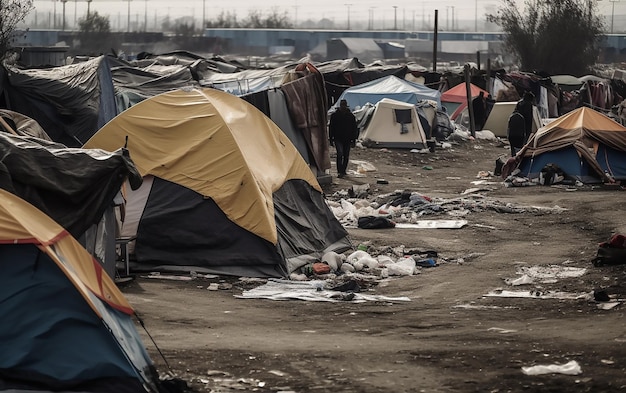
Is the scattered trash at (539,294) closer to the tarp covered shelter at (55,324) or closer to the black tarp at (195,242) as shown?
the black tarp at (195,242)

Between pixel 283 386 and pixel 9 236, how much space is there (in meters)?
2.10

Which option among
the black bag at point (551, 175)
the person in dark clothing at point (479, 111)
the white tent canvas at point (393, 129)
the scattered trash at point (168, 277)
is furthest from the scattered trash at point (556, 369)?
the person in dark clothing at point (479, 111)

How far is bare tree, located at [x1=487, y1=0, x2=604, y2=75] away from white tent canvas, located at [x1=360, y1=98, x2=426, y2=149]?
40614mm

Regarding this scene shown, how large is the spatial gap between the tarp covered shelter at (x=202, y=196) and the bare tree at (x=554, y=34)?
2276 inches

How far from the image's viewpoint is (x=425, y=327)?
10.3 meters

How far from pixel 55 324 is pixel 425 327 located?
12.4 feet

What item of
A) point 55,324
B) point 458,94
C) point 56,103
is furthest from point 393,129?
point 55,324

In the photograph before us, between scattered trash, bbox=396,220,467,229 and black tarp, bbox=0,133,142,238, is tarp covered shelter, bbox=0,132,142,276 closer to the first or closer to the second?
black tarp, bbox=0,133,142,238

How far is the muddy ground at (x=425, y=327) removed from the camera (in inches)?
318

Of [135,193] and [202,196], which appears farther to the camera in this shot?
[135,193]

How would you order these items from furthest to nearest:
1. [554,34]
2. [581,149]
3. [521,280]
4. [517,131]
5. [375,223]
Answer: [554,34]
[517,131]
[581,149]
[375,223]
[521,280]

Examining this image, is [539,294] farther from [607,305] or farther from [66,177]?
[66,177]

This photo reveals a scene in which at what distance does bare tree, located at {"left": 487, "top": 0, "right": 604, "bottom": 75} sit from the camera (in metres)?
70.6

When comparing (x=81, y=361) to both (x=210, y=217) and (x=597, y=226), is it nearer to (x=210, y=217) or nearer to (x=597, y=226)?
(x=210, y=217)
